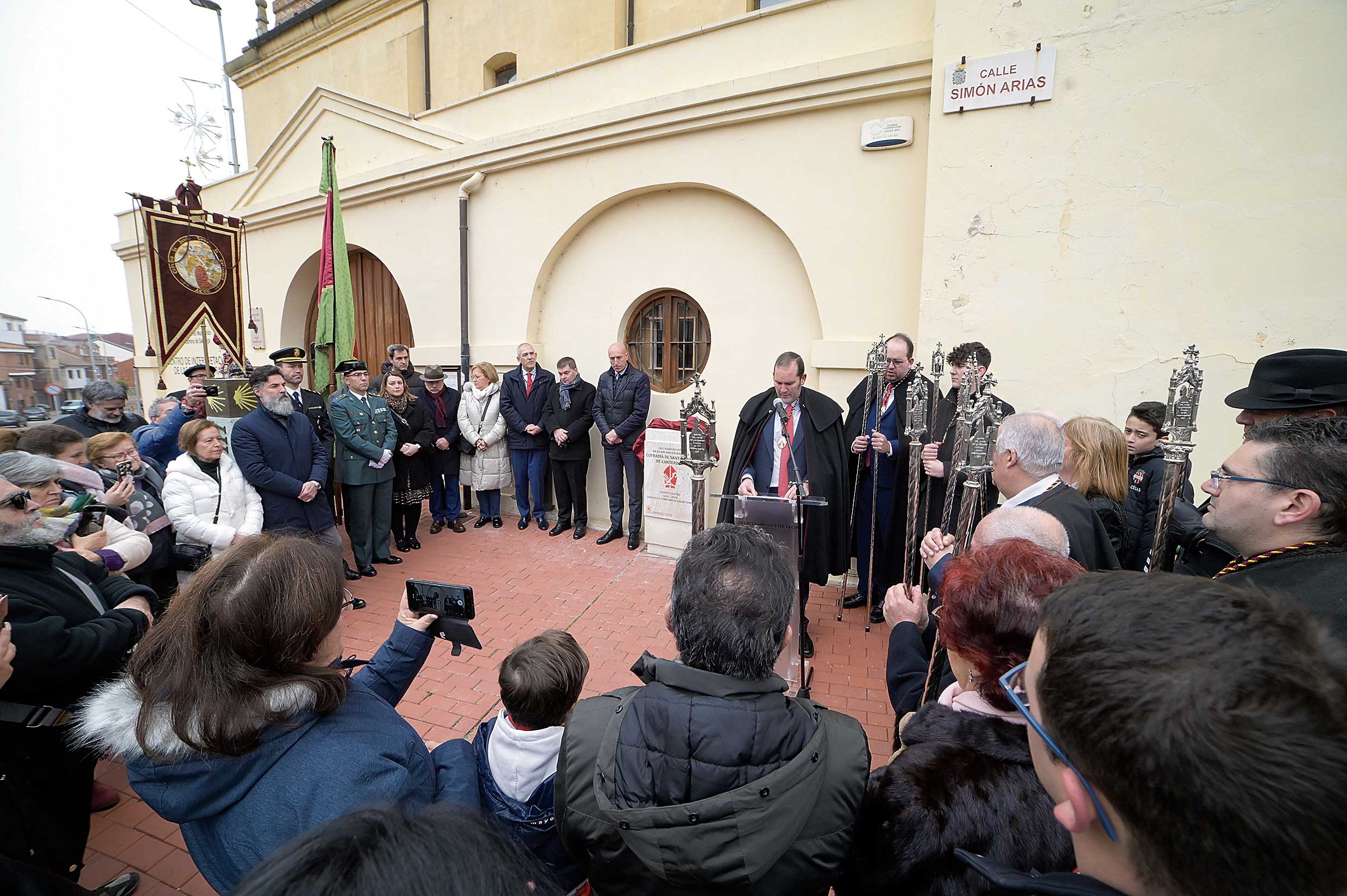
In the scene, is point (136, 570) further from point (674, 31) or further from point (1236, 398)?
point (674, 31)

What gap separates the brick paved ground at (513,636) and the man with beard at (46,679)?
21.6 inches

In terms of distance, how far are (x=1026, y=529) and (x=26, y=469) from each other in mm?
3429

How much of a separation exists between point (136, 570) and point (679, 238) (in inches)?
199

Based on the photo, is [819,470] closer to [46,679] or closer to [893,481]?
[893,481]

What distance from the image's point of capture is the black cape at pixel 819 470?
13.7ft

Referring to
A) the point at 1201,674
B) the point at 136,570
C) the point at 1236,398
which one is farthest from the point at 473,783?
the point at 1236,398

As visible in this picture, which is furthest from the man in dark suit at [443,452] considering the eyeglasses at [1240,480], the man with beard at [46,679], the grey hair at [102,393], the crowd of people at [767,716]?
the eyeglasses at [1240,480]

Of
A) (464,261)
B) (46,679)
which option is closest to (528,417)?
(464,261)

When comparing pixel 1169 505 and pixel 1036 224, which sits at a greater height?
pixel 1036 224

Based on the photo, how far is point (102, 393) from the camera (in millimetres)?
4559

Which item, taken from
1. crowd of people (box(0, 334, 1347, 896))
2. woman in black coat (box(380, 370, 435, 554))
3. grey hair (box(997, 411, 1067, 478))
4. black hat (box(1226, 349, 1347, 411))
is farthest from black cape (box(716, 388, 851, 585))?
→ woman in black coat (box(380, 370, 435, 554))

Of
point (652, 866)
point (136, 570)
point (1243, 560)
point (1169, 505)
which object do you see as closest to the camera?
point (652, 866)

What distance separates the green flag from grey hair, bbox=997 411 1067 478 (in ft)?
21.8

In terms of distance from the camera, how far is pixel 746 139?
17.8ft
